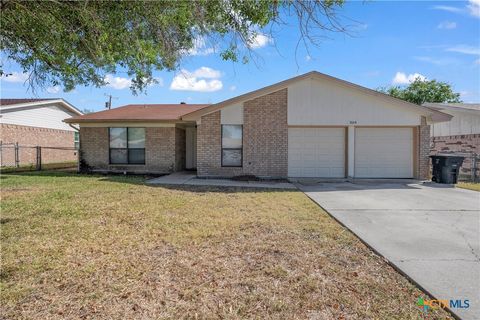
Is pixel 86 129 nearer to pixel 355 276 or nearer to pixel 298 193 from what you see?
pixel 298 193

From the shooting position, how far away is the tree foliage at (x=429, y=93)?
125 ft

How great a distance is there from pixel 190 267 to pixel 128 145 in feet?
41.9

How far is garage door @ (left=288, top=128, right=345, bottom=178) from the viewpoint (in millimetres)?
13641

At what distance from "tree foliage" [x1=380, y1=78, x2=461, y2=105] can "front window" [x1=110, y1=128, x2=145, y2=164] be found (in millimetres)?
33109

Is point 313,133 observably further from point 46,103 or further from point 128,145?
point 46,103

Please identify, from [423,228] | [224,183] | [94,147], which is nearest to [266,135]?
[224,183]

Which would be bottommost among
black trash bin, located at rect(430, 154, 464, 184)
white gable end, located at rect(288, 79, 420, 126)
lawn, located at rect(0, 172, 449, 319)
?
lawn, located at rect(0, 172, 449, 319)

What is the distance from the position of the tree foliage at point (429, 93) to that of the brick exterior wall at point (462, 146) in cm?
1967

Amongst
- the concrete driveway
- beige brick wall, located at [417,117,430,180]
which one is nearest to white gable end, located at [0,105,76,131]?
the concrete driveway

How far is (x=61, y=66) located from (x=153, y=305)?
4225 mm

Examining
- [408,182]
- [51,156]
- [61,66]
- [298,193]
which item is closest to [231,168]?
[298,193]

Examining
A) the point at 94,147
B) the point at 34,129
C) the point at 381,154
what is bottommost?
the point at 381,154

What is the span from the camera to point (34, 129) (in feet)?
73.6

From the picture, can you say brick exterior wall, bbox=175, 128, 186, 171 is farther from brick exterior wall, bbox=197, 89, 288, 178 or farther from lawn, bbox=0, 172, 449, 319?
lawn, bbox=0, 172, 449, 319
